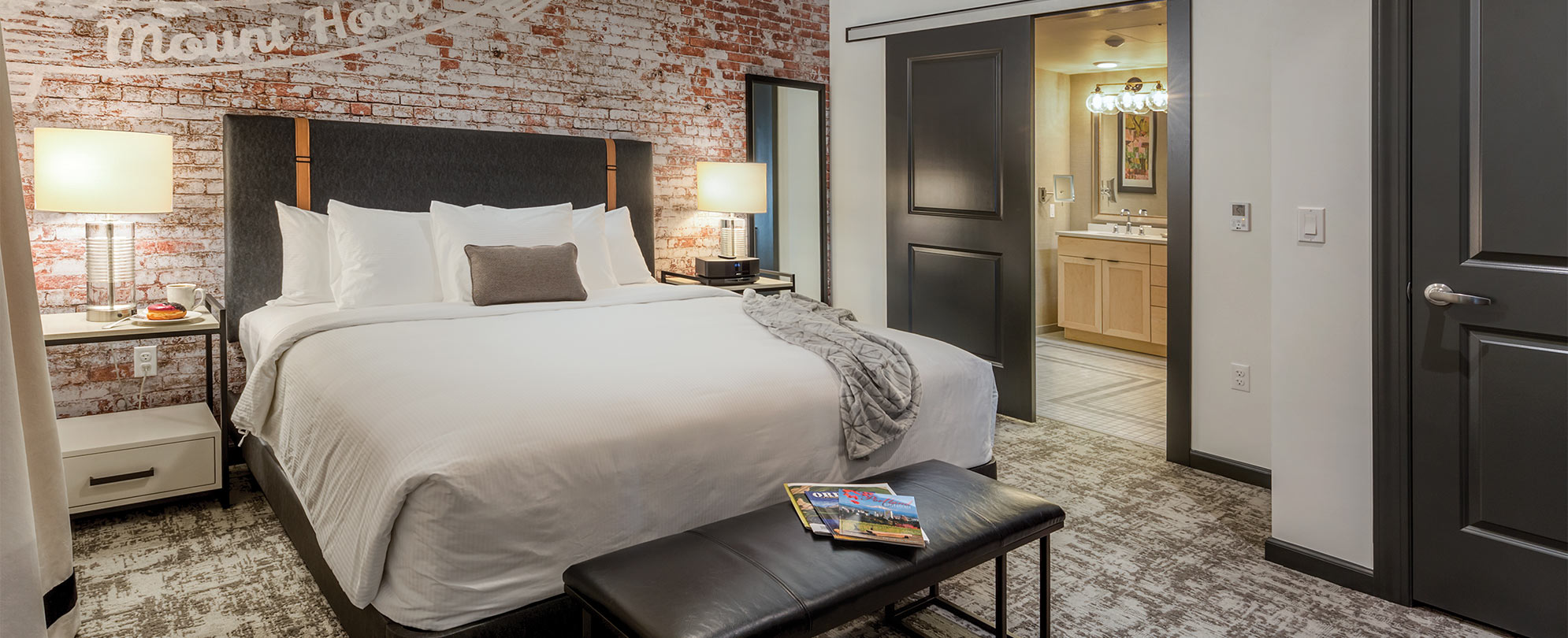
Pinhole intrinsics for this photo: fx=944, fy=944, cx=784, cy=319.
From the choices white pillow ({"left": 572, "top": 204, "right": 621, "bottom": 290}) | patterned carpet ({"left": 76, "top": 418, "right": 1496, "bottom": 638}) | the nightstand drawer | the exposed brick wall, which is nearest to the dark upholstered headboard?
the exposed brick wall

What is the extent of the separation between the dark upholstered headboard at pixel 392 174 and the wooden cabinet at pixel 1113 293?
342cm

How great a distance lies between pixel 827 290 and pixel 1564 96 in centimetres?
407

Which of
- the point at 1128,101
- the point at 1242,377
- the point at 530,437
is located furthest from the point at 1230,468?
the point at 1128,101

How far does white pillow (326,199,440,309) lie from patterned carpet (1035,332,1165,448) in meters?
3.02

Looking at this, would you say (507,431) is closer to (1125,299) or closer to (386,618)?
(386,618)

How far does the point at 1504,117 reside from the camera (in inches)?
93.2

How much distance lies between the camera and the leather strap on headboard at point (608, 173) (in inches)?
193

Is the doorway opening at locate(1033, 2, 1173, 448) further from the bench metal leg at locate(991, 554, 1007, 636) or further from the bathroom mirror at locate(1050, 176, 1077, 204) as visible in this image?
the bench metal leg at locate(991, 554, 1007, 636)

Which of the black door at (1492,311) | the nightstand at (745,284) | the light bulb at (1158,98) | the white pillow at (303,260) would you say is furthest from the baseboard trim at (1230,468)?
the white pillow at (303,260)

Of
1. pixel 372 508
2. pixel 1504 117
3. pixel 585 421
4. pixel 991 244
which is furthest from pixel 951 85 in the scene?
pixel 372 508

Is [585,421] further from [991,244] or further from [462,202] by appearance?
[991,244]

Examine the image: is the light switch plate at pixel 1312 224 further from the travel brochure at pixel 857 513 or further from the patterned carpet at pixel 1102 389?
the patterned carpet at pixel 1102 389

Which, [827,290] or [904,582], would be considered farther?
[827,290]

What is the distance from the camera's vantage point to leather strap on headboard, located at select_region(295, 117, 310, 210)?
13.2ft
